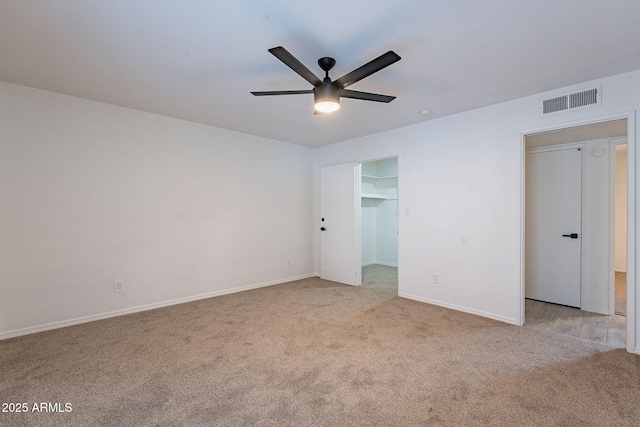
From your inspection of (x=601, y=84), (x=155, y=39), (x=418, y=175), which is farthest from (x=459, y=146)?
(x=155, y=39)

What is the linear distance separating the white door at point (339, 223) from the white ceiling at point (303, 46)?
1.84 meters

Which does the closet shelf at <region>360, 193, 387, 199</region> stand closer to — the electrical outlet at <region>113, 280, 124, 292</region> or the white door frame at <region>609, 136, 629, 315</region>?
the white door frame at <region>609, 136, 629, 315</region>

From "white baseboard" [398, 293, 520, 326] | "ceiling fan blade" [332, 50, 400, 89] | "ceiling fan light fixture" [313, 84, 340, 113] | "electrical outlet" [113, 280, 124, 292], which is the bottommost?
"white baseboard" [398, 293, 520, 326]

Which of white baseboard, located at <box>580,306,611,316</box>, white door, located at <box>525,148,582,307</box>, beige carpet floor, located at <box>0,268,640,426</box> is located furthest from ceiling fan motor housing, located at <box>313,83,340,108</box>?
white baseboard, located at <box>580,306,611,316</box>

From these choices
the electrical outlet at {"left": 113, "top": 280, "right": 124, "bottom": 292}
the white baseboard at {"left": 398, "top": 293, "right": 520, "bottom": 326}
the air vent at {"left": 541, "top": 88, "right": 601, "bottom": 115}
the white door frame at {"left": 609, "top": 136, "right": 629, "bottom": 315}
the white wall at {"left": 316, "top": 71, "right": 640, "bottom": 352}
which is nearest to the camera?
the air vent at {"left": 541, "top": 88, "right": 601, "bottom": 115}

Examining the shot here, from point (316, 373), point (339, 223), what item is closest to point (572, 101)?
point (339, 223)

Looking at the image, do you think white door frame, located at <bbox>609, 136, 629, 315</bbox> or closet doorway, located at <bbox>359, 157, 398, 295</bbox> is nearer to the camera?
white door frame, located at <bbox>609, 136, 629, 315</bbox>

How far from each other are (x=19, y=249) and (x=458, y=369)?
4246 millimetres

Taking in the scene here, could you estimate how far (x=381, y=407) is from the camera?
1826mm

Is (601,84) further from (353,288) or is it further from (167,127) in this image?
(167,127)

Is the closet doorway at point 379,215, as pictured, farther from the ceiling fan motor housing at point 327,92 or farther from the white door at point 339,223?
the ceiling fan motor housing at point 327,92

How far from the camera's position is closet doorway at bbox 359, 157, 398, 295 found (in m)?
6.39

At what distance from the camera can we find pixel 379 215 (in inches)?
264

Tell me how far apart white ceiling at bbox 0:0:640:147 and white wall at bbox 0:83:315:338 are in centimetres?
46
